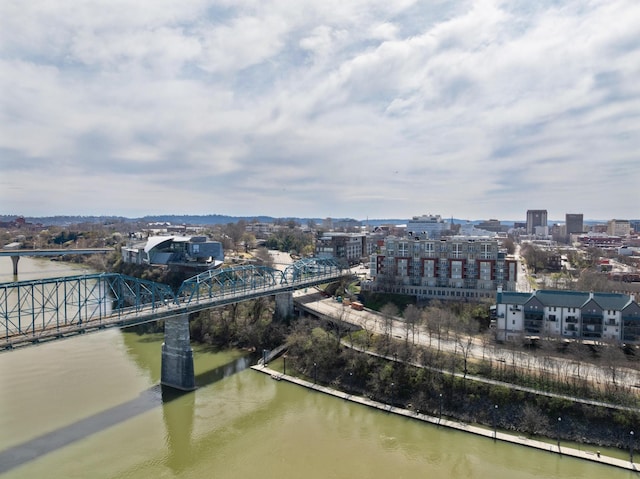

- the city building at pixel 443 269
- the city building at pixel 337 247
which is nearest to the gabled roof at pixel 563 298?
the city building at pixel 443 269

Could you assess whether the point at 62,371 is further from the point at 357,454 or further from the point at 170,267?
the point at 170,267

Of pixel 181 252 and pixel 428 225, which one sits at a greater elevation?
pixel 428 225

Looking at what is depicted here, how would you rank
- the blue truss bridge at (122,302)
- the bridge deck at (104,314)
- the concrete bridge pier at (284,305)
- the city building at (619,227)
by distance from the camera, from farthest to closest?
the city building at (619,227) → the concrete bridge pier at (284,305) → the blue truss bridge at (122,302) → the bridge deck at (104,314)

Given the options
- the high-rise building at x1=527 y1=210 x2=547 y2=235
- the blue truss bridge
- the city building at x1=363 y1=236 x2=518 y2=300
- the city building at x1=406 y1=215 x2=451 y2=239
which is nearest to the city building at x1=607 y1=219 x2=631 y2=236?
the high-rise building at x1=527 y1=210 x2=547 y2=235

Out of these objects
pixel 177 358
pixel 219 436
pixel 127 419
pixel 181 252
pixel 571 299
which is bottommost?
pixel 219 436

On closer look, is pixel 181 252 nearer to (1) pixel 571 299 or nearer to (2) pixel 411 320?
(2) pixel 411 320

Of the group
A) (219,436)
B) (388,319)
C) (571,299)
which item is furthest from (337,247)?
(219,436)

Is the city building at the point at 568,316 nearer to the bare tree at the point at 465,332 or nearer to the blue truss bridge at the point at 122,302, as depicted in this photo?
the bare tree at the point at 465,332
